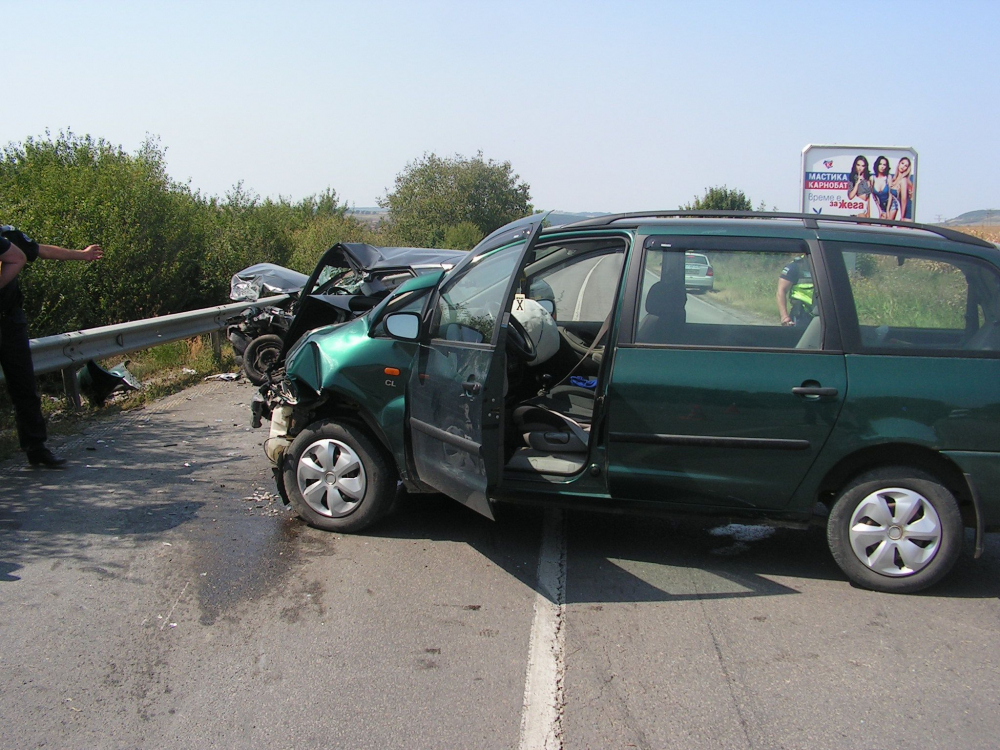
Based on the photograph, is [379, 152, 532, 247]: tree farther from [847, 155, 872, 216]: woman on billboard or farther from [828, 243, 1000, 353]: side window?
[828, 243, 1000, 353]: side window

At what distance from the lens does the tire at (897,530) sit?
4.53 m

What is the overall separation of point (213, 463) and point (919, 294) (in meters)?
5.31

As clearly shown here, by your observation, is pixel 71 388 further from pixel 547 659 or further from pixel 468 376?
pixel 547 659

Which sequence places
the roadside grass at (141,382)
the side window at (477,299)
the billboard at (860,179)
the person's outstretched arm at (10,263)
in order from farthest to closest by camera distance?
the billboard at (860,179) → the roadside grass at (141,382) → the person's outstretched arm at (10,263) → the side window at (477,299)

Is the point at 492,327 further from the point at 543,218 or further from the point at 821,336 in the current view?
the point at 821,336

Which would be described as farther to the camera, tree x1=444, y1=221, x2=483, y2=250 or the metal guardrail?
tree x1=444, y1=221, x2=483, y2=250

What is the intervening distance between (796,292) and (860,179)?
15.5 metres

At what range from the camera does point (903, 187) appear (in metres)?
18.7

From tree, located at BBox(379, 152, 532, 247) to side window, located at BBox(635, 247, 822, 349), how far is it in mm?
64493

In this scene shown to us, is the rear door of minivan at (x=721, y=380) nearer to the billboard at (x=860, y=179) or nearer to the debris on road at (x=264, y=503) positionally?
the debris on road at (x=264, y=503)

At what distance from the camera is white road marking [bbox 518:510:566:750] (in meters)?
3.29

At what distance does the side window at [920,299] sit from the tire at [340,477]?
9.36ft

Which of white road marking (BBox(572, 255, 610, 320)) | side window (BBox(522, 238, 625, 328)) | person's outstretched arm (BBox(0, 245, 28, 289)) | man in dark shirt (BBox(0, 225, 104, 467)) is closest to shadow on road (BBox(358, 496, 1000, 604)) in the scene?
side window (BBox(522, 238, 625, 328))

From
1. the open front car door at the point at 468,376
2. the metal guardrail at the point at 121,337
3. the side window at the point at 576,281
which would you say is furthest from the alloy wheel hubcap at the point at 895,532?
the metal guardrail at the point at 121,337
